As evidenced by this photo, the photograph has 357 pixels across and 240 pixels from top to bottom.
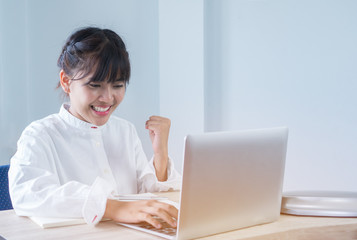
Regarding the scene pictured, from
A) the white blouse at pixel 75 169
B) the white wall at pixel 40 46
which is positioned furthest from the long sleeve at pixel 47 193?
the white wall at pixel 40 46

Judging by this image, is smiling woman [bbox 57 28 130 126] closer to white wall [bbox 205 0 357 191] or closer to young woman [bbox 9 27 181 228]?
young woman [bbox 9 27 181 228]

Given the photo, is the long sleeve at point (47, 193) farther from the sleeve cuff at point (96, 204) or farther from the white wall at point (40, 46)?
the white wall at point (40, 46)

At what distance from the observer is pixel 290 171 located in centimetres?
243

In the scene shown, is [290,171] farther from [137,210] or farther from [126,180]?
[137,210]

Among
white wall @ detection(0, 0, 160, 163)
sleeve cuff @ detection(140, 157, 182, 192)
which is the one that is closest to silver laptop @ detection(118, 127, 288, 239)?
sleeve cuff @ detection(140, 157, 182, 192)

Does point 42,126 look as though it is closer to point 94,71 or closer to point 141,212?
point 94,71

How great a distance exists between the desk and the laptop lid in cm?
4

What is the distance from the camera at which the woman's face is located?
1482 millimetres

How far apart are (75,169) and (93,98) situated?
0.28 metres

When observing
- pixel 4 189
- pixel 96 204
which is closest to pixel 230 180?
pixel 96 204

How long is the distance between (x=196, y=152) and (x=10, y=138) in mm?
1932

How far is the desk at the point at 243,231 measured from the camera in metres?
1.01

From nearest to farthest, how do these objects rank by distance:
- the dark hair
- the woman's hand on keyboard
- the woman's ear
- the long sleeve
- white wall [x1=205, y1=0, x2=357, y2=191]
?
the woman's hand on keyboard < the long sleeve < the dark hair < the woman's ear < white wall [x1=205, y1=0, x2=357, y2=191]

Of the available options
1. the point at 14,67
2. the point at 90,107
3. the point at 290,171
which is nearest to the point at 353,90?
the point at 290,171
